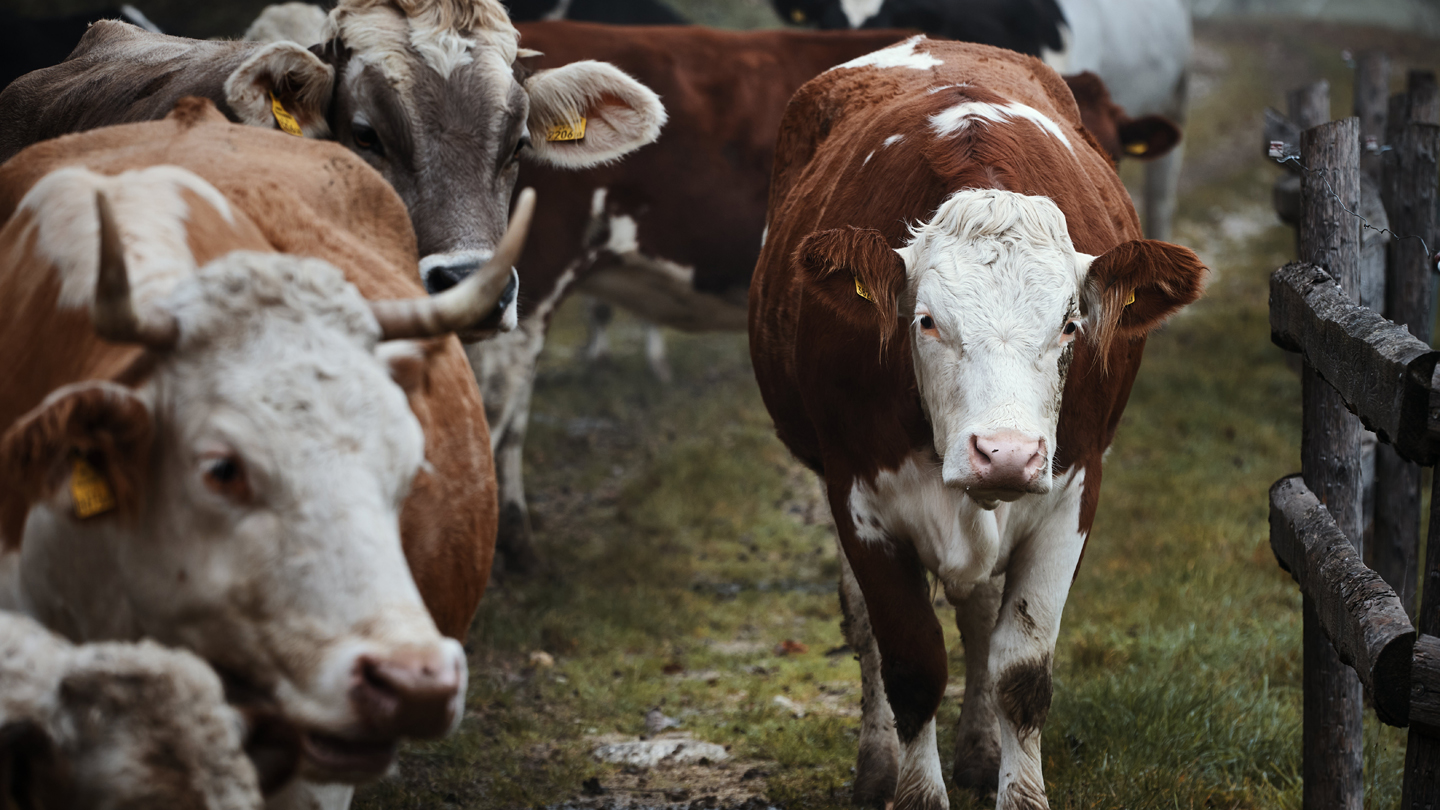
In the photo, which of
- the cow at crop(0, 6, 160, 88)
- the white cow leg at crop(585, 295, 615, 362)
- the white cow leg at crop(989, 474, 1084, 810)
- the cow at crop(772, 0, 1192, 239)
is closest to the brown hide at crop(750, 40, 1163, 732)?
the white cow leg at crop(989, 474, 1084, 810)

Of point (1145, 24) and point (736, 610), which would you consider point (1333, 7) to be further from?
point (736, 610)

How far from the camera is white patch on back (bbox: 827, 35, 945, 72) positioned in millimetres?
4549

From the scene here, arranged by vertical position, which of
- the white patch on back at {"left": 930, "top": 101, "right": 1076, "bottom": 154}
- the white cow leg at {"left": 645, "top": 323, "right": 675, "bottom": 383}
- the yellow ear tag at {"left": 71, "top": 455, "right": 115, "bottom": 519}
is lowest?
the white cow leg at {"left": 645, "top": 323, "right": 675, "bottom": 383}

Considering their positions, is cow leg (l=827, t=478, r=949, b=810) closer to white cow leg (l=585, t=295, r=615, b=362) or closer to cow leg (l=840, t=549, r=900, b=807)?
cow leg (l=840, t=549, r=900, b=807)

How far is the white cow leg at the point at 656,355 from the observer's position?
32.7 feet

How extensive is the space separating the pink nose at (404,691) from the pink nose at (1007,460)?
1.35m

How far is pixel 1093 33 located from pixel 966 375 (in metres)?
7.87

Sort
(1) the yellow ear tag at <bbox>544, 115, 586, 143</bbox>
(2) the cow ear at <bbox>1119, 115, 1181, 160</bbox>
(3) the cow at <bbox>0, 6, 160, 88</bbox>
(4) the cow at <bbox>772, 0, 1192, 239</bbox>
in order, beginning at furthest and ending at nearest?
(4) the cow at <bbox>772, 0, 1192, 239</bbox>, (2) the cow ear at <bbox>1119, 115, 1181, 160</bbox>, (3) the cow at <bbox>0, 6, 160, 88</bbox>, (1) the yellow ear tag at <bbox>544, 115, 586, 143</bbox>

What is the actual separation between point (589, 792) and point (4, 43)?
17.6ft

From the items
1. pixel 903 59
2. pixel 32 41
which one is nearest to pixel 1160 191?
pixel 903 59

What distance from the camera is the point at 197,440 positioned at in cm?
207

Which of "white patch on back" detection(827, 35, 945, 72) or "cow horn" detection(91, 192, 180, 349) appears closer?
"cow horn" detection(91, 192, 180, 349)

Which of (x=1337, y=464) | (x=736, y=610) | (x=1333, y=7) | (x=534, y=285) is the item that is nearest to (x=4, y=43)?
(x=534, y=285)

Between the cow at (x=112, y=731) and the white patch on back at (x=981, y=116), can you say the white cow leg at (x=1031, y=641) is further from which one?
the cow at (x=112, y=731)
